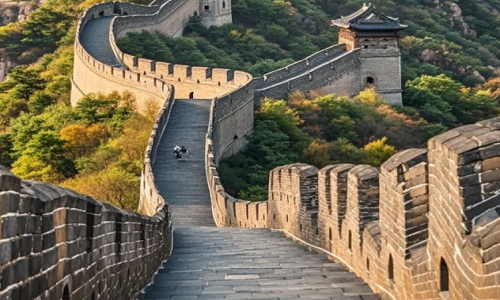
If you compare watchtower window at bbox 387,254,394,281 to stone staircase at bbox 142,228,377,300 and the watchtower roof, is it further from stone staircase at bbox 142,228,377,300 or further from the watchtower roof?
the watchtower roof

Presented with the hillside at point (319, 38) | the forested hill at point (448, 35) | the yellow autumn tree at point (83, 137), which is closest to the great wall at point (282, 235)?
the yellow autumn tree at point (83, 137)

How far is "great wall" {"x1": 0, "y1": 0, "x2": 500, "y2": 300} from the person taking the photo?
19.0ft

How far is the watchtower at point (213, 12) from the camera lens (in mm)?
59531

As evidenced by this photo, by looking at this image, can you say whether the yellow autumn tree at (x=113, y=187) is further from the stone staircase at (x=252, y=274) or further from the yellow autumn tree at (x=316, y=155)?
the yellow autumn tree at (x=316, y=155)

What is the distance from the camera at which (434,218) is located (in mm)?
7336

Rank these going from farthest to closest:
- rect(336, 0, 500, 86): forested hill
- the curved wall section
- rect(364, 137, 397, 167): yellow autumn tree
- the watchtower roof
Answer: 1. rect(336, 0, 500, 86): forested hill
2. the watchtower roof
3. rect(364, 137, 397, 167): yellow autumn tree
4. the curved wall section

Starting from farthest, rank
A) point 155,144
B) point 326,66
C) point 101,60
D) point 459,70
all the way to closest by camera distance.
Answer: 1. point 459,70
2. point 326,66
3. point 101,60
4. point 155,144

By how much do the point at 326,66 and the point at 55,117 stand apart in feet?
45.2

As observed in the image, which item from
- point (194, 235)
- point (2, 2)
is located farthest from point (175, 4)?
point (194, 235)

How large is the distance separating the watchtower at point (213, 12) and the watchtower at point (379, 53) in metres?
10.0

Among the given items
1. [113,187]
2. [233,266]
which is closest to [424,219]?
[233,266]

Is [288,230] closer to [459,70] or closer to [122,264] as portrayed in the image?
[122,264]

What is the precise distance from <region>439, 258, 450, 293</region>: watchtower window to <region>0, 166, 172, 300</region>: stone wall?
228cm

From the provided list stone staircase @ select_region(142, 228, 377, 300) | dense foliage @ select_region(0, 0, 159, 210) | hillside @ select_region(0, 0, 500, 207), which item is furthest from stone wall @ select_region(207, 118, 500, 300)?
hillside @ select_region(0, 0, 500, 207)
